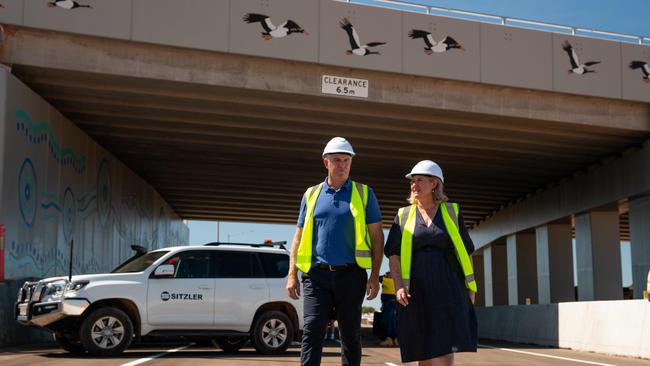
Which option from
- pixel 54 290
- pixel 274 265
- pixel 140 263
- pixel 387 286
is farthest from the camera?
pixel 387 286

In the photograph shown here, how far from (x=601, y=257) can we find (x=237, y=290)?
67.4 feet

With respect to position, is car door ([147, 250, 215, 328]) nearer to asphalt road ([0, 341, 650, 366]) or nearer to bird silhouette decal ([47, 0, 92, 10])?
asphalt road ([0, 341, 650, 366])

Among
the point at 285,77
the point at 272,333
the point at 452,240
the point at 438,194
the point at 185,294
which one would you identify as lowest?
the point at 272,333

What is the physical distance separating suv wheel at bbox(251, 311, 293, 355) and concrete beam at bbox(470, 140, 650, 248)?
50.2 ft

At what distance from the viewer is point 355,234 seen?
20.4ft

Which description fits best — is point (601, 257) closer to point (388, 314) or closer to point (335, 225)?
point (388, 314)

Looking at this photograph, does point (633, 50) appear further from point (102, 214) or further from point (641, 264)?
point (102, 214)

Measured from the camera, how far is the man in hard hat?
20.1ft

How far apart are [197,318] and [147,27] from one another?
25.9 ft

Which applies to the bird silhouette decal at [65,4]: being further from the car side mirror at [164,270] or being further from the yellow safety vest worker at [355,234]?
the yellow safety vest worker at [355,234]

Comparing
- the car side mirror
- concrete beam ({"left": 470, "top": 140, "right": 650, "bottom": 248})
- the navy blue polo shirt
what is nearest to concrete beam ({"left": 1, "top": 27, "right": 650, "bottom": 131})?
concrete beam ({"left": 470, "top": 140, "right": 650, "bottom": 248})

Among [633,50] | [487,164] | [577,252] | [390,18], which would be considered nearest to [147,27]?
[390,18]

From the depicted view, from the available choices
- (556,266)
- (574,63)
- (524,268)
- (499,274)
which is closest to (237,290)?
(574,63)

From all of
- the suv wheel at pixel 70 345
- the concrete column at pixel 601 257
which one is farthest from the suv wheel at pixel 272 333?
the concrete column at pixel 601 257
